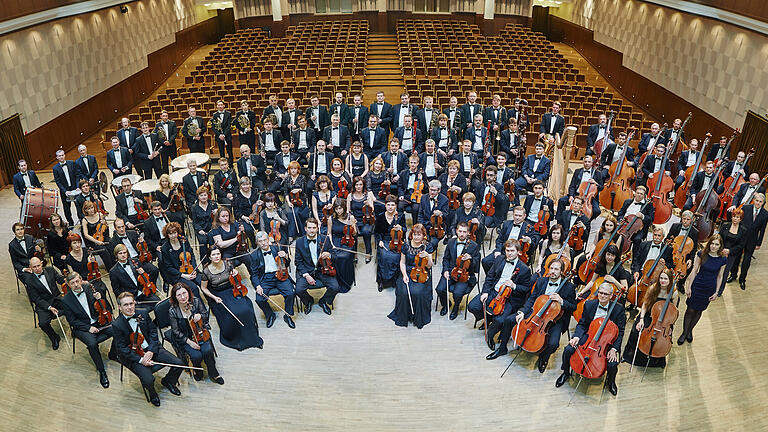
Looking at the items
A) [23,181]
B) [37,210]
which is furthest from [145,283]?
[23,181]

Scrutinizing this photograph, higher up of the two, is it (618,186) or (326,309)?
(618,186)

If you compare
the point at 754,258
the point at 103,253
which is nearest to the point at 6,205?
the point at 103,253

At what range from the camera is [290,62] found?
15.9m

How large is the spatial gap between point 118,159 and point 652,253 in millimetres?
8210

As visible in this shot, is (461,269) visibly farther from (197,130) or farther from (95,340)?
(197,130)

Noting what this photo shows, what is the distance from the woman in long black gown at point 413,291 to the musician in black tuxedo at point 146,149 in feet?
17.8

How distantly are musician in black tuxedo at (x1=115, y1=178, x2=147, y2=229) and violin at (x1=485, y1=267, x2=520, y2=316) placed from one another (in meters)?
4.93

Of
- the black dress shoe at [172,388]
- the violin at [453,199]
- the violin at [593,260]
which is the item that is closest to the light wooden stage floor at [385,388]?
the black dress shoe at [172,388]

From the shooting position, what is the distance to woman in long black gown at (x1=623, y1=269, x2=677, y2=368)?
523cm

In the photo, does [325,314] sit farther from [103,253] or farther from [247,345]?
→ [103,253]

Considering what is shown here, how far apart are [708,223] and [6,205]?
1152cm

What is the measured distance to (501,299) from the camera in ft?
19.3

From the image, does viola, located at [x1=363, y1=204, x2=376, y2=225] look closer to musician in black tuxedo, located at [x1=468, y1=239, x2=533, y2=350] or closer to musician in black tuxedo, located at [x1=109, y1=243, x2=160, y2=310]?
musician in black tuxedo, located at [x1=468, y1=239, x2=533, y2=350]

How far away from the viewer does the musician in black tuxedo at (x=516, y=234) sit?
6.42 metres
